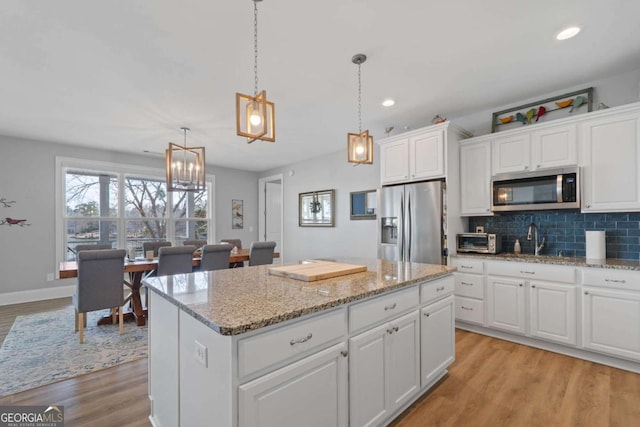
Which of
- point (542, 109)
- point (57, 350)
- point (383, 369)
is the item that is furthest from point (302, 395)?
point (542, 109)

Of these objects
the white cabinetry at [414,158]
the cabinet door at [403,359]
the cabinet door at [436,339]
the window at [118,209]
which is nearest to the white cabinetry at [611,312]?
the cabinet door at [436,339]

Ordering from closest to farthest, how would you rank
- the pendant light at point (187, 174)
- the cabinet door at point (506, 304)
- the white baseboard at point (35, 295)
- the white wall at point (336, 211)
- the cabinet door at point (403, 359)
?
the cabinet door at point (403, 359), the cabinet door at point (506, 304), the pendant light at point (187, 174), the white baseboard at point (35, 295), the white wall at point (336, 211)

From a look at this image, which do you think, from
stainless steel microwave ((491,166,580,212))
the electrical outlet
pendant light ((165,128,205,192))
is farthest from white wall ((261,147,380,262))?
the electrical outlet

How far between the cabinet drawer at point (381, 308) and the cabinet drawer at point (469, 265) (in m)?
1.62

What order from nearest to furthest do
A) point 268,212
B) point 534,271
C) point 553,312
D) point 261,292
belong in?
point 261,292 < point 553,312 < point 534,271 < point 268,212

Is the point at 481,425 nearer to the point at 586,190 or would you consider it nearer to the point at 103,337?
the point at 586,190

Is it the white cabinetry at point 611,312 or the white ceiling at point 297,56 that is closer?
the white ceiling at point 297,56

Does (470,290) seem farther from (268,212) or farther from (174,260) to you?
(268,212)

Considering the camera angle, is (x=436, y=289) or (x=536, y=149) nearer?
(x=436, y=289)

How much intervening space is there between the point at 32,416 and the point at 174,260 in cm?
175

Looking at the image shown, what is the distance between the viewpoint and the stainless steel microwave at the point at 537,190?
9.19ft

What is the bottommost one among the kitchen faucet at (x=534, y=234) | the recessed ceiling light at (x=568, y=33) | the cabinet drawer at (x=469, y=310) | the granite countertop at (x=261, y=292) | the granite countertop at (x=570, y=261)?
the cabinet drawer at (x=469, y=310)

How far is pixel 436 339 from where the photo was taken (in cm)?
215

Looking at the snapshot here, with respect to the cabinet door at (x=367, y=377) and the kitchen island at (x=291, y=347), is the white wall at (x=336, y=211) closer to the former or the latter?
the kitchen island at (x=291, y=347)
